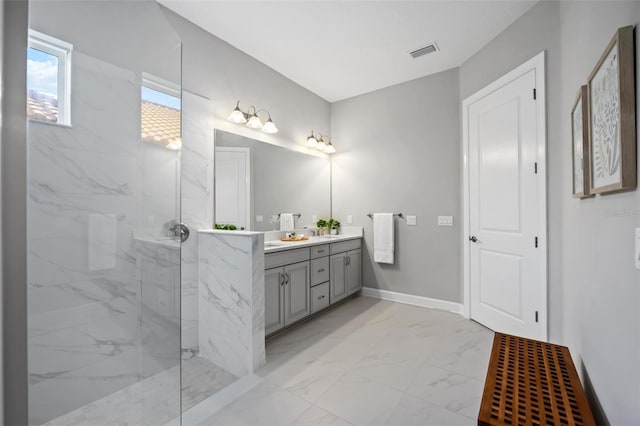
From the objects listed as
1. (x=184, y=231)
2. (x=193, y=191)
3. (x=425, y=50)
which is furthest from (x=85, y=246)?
(x=425, y=50)

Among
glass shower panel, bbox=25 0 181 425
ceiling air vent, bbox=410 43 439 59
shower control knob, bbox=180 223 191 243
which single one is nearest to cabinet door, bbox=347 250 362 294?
shower control knob, bbox=180 223 191 243

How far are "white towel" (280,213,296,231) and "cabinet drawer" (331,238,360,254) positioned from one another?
0.56m

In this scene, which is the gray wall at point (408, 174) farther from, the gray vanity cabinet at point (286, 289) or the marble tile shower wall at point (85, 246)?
the marble tile shower wall at point (85, 246)

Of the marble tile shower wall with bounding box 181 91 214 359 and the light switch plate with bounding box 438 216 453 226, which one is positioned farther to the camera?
the light switch plate with bounding box 438 216 453 226

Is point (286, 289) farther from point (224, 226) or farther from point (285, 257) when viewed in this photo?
point (224, 226)

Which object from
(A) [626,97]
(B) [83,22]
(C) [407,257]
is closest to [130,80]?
(B) [83,22]

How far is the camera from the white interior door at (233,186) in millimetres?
2619

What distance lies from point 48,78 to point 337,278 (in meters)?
2.94

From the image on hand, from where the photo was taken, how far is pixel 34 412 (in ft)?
2.50

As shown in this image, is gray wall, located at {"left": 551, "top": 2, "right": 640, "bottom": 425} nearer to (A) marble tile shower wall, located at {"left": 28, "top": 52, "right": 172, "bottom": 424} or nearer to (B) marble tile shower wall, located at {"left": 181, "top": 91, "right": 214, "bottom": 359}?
(A) marble tile shower wall, located at {"left": 28, "top": 52, "right": 172, "bottom": 424}

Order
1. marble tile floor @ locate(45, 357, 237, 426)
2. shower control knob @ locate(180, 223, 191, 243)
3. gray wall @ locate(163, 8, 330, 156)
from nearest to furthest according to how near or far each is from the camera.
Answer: marble tile floor @ locate(45, 357, 237, 426) → shower control knob @ locate(180, 223, 191, 243) → gray wall @ locate(163, 8, 330, 156)

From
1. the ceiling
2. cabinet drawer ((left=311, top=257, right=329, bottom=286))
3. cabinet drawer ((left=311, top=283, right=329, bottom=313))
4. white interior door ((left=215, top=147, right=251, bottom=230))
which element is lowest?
cabinet drawer ((left=311, top=283, right=329, bottom=313))

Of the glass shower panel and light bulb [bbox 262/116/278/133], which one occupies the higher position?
light bulb [bbox 262/116/278/133]

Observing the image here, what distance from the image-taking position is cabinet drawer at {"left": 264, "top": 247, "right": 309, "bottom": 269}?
248 centimetres
